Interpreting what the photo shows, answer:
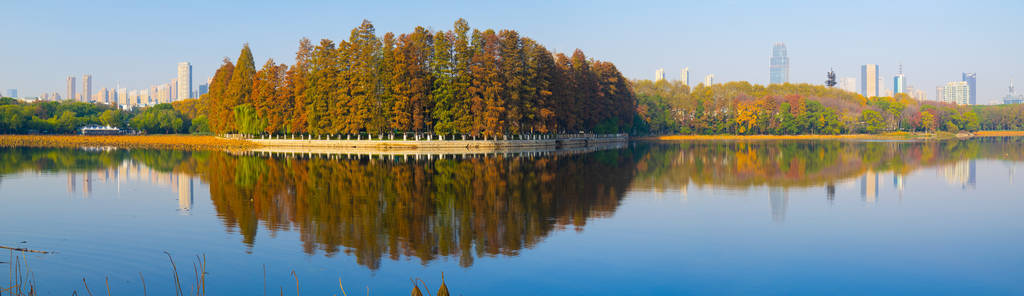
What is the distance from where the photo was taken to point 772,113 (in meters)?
101

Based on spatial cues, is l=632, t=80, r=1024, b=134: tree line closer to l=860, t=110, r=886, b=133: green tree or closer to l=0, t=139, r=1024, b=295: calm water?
l=860, t=110, r=886, b=133: green tree

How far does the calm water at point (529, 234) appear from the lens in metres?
9.53

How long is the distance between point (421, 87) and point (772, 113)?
218 ft

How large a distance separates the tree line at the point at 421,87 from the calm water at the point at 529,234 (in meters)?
28.4

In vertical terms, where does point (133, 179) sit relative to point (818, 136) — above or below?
below

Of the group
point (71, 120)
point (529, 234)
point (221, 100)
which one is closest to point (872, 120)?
point (221, 100)

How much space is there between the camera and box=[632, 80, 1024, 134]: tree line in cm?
10025

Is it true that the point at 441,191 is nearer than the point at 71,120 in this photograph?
Yes

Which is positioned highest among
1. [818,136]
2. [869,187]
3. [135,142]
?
[818,136]

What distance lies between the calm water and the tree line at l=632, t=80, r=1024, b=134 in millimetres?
78002

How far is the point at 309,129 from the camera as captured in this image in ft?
191

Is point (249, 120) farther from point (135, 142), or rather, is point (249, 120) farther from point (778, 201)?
point (778, 201)

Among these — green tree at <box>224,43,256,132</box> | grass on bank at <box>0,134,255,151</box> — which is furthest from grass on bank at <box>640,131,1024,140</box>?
grass on bank at <box>0,134,255,151</box>

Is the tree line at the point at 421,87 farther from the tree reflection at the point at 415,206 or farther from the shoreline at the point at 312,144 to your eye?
the tree reflection at the point at 415,206
